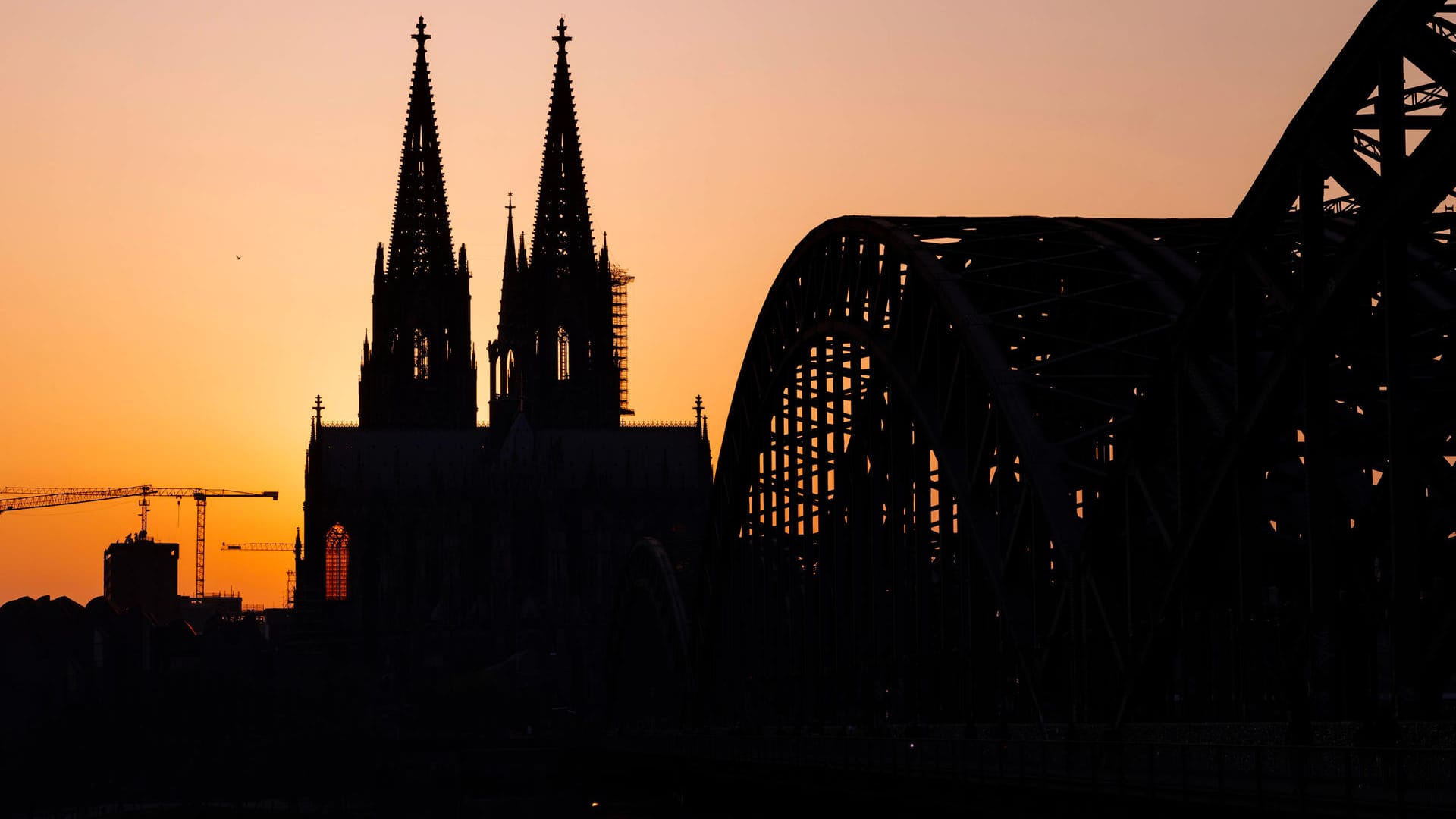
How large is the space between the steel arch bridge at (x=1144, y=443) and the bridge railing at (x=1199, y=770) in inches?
63.4

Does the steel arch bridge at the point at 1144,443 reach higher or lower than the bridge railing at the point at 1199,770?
higher

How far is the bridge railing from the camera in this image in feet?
70.8

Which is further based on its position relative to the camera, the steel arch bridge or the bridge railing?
the steel arch bridge

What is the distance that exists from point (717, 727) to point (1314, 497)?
160 feet

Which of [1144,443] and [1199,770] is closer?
[1199,770]

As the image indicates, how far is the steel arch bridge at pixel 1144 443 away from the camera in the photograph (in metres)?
25.8

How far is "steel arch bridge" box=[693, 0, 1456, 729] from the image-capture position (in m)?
25.8

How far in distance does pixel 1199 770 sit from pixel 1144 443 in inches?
305

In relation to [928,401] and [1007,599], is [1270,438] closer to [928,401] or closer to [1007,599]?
[1007,599]

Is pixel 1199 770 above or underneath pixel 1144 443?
underneath

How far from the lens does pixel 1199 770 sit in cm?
2617

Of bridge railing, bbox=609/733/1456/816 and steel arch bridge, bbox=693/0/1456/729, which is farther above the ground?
steel arch bridge, bbox=693/0/1456/729

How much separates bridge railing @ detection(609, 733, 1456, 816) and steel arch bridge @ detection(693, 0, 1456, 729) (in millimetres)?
1611

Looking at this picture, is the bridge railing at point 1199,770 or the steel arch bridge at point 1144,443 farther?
the steel arch bridge at point 1144,443
